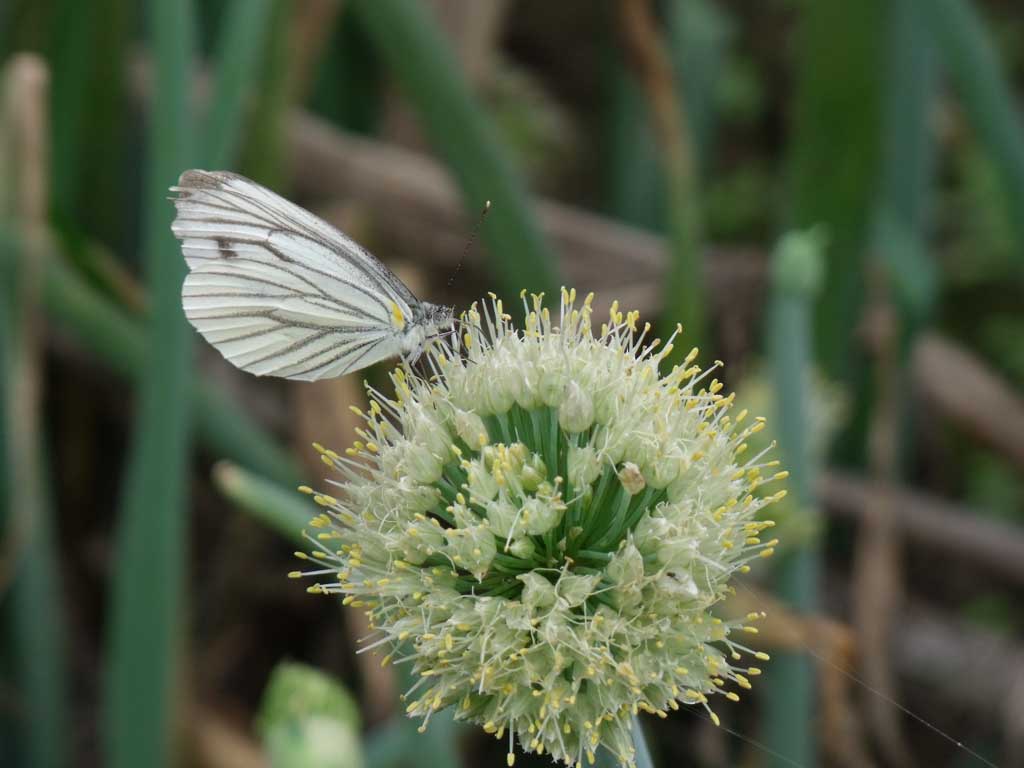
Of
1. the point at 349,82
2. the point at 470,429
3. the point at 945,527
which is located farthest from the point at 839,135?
the point at 470,429

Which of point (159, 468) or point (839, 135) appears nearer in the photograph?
point (159, 468)

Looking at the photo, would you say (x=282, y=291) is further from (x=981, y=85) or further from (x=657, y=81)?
(x=981, y=85)

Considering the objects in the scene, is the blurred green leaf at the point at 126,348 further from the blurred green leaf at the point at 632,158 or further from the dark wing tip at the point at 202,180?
the blurred green leaf at the point at 632,158

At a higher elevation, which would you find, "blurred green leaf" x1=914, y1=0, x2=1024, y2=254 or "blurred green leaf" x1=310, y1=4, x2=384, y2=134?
"blurred green leaf" x1=914, y1=0, x2=1024, y2=254

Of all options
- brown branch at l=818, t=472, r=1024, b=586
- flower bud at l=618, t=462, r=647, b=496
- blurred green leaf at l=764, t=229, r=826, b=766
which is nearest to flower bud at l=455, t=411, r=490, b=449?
flower bud at l=618, t=462, r=647, b=496

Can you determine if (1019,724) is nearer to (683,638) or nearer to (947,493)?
(947,493)

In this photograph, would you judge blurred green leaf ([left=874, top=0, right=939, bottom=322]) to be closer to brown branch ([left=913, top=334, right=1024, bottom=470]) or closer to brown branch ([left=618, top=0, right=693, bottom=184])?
brown branch ([left=913, top=334, right=1024, bottom=470])
